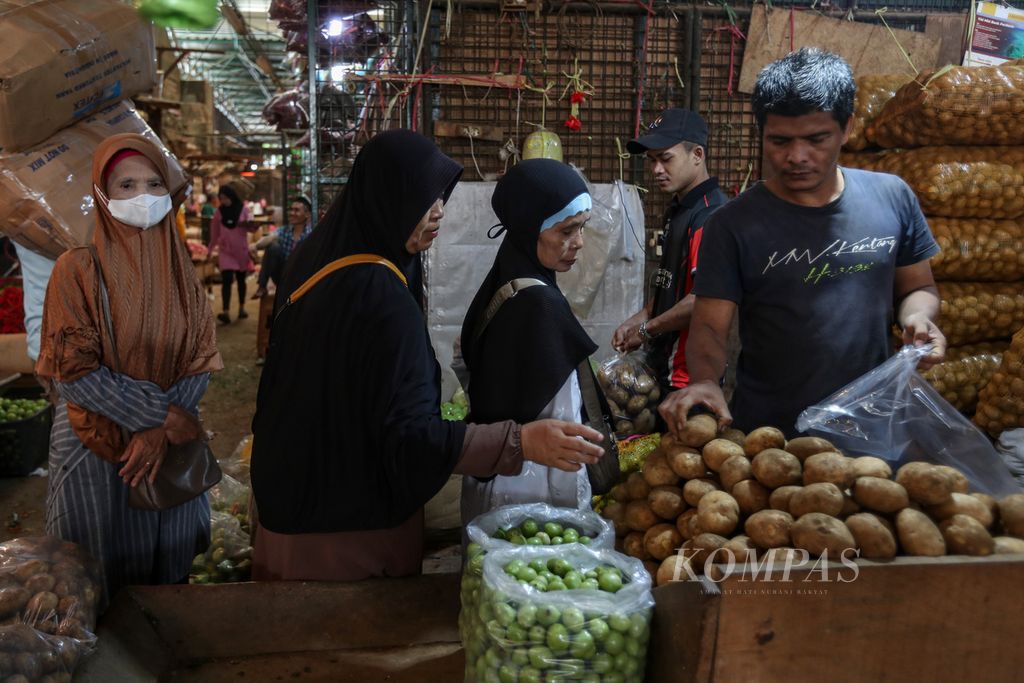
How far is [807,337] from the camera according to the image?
7.27ft

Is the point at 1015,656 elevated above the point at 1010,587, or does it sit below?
below

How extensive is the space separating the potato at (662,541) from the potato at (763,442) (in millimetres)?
241

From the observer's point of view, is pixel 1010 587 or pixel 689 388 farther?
pixel 689 388

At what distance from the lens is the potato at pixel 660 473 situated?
1826 millimetres

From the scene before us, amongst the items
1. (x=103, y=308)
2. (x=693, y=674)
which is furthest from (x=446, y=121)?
(x=693, y=674)

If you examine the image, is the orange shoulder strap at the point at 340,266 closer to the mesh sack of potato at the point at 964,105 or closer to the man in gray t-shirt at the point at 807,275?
the man in gray t-shirt at the point at 807,275

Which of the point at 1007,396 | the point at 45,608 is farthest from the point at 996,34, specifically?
the point at 45,608

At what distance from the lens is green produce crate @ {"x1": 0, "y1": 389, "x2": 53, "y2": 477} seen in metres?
5.33

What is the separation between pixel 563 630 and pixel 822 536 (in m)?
0.50

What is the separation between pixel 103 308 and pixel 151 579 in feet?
3.03

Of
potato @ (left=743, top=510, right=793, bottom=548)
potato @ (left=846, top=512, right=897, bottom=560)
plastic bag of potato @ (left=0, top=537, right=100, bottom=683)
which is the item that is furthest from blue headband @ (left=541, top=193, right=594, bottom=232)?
plastic bag of potato @ (left=0, top=537, right=100, bottom=683)

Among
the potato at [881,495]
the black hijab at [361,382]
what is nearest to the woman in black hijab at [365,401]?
the black hijab at [361,382]

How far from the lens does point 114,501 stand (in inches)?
98.3

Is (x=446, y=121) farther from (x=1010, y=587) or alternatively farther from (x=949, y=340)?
(x=1010, y=587)
